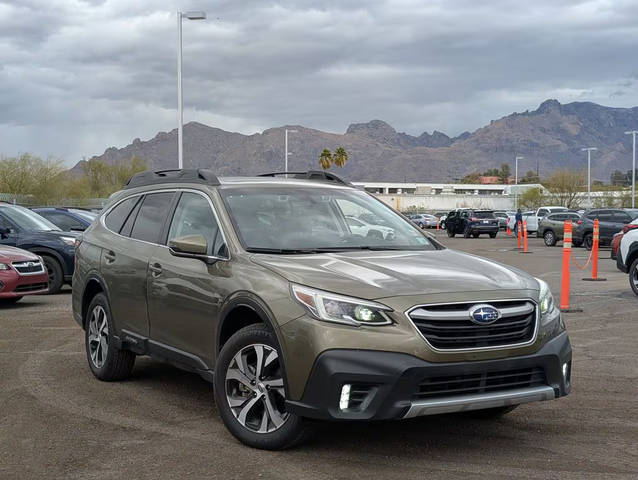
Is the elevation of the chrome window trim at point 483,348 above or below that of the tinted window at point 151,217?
below

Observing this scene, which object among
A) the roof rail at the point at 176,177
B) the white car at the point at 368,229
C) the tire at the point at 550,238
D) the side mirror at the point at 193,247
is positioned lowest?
the tire at the point at 550,238

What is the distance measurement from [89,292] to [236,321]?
283 cm

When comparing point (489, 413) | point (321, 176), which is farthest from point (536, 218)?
point (489, 413)

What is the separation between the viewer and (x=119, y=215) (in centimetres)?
793

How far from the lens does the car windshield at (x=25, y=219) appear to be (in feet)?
52.4

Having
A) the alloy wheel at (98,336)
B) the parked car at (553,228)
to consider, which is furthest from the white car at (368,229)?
the parked car at (553,228)

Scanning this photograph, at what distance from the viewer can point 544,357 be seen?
17.0 feet

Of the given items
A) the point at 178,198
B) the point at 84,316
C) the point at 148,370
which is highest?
the point at 178,198

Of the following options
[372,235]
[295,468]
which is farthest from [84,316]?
[295,468]

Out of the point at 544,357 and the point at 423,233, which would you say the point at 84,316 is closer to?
the point at 423,233

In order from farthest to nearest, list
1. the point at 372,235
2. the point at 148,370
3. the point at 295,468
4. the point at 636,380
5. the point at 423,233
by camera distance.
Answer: the point at 148,370 < the point at 636,380 < the point at 423,233 < the point at 372,235 < the point at 295,468

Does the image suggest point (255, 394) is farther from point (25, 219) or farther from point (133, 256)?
point (25, 219)

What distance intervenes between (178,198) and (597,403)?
357 centimetres

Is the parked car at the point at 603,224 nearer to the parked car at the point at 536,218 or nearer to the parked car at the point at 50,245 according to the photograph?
the parked car at the point at 536,218
